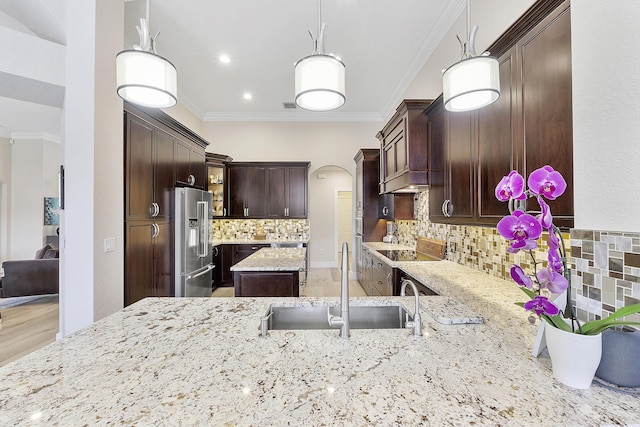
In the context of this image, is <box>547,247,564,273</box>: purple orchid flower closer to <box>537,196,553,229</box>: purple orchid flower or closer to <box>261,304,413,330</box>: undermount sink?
<box>537,196,553,229</box>: purple orchid flower

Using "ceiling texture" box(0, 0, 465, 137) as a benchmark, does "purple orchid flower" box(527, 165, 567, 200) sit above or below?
below

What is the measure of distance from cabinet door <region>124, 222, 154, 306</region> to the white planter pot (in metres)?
3.10

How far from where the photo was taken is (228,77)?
4.29m

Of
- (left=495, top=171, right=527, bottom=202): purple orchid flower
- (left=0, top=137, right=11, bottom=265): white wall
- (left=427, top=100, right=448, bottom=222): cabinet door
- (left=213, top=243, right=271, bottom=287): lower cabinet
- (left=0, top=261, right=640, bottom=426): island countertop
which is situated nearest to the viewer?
(left=0, top=261, right=640, bottom=426): island countertop

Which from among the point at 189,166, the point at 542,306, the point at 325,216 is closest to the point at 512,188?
the point at 542,306

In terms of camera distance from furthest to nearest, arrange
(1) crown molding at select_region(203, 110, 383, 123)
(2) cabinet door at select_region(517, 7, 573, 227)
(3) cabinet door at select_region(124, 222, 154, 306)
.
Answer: (1) crown molding at select_region(203, 110, 383, 123)
(3) cabinet door at select_region(124, 222, 154, 306)
(2) cabinet door at select_region(517, 7, 573, 227)

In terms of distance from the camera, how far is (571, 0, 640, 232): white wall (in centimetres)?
86

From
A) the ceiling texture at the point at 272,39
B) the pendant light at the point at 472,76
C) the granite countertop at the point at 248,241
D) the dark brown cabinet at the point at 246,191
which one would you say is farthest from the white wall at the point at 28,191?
the pendant light at the point at 472,76

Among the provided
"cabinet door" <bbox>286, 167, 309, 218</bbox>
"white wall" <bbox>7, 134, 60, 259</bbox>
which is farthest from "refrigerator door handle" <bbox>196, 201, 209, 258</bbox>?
"white wall" <bbox>7, 134, 60, 259</bbox>

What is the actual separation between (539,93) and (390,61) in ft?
9.74

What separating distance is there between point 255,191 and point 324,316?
176 inches

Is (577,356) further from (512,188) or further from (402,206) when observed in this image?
(402,206)

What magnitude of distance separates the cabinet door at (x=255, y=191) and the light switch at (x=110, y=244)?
3273 millimetres

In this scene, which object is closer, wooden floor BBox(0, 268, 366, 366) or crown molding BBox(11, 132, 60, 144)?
wooden floor BBox(0, 268, 366, 366)
